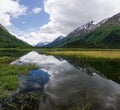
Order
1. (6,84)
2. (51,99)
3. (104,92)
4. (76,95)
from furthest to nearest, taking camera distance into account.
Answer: (6,84), (104,92), (76,95), (51,99)

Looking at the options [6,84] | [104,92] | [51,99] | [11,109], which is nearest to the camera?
[11,109]

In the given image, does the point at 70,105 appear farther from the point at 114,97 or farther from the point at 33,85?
the point at 33,85

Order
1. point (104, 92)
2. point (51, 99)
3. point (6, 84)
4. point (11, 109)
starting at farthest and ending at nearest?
1. point (6, 84)
2. point (104, 92)
3. point (51, 99)
4. point (11, 109)

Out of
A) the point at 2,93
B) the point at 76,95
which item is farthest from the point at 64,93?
the point at 2,93

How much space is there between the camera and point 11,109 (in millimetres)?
19812

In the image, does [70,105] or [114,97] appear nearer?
[70,105]

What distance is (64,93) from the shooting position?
2584cm

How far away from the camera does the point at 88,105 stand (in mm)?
20578

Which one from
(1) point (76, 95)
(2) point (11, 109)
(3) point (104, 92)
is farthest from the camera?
(3) point (104, 92)

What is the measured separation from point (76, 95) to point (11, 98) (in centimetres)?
675

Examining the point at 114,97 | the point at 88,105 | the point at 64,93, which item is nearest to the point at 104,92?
the point at 114,97

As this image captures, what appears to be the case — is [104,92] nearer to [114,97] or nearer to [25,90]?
[114,97]

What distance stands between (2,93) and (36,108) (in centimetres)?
684

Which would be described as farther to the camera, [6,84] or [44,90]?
[6,84]
